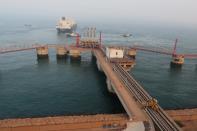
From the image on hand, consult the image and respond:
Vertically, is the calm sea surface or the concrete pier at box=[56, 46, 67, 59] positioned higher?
the concrete pier at box=[56, 46, 67, 59]

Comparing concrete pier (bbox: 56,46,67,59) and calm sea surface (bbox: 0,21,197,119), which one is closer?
calm sea surface (bbox: 0,21,197,119)

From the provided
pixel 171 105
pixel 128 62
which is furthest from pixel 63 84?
pixel 171 105

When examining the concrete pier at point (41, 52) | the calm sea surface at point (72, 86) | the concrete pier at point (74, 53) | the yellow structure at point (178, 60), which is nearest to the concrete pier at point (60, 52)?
the calm sea surface at point (72, 86)

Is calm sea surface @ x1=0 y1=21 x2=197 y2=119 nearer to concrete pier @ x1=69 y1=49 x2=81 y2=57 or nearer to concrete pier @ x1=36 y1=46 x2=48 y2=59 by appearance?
concrete pier @ x1=36 y1=46 x2=48 y2=59

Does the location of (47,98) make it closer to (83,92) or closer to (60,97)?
(60,97)

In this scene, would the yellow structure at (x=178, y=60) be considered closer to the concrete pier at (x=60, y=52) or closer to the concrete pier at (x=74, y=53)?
the concrete pier at (x=74, y=53)

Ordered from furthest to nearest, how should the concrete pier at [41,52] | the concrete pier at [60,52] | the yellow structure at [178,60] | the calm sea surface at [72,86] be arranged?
the concrete pier at [60,52], the concrete pier at [41,52], the yellow structure at [178,60], the calm sea surface at [72,86]

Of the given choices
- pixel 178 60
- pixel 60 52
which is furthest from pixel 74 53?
pixel 178 60

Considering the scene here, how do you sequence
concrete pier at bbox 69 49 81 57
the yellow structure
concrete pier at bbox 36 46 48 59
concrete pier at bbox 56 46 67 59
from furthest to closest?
1. concrete pier at bbox 56 46 67 59
2. concrete pier at bbox 36 46 48 59
3. concrete pier at bbox 69 49 81 57
4. the yellow structure

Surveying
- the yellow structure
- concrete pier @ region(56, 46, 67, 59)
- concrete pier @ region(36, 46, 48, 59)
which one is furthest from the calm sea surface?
→ the yellow structure

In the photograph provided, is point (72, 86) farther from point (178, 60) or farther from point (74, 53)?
point (178, 60)

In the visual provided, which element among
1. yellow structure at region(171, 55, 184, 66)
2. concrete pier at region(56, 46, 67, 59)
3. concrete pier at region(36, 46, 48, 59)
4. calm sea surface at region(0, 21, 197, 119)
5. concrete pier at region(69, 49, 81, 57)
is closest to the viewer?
calm sea surface at region(0, 21, 197, 119)

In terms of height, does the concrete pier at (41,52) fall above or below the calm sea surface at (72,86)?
above
